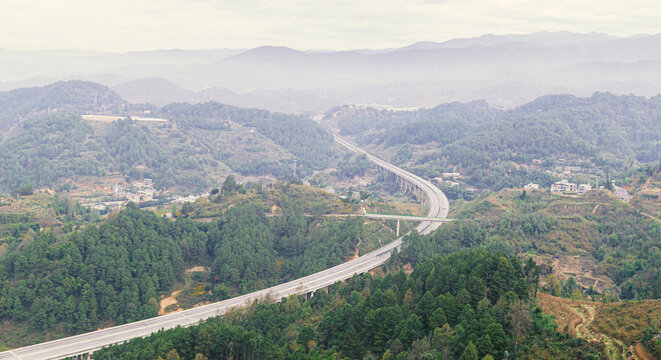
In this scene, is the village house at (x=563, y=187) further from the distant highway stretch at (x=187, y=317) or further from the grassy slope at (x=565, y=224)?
the distant highway stretch at (x=187, y=317)

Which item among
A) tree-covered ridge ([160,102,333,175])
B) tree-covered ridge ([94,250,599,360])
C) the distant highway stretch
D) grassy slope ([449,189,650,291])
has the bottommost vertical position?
tree-covered ridge ([160,102,333,175])

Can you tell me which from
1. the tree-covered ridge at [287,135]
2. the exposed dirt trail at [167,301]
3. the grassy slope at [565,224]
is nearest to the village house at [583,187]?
the grassy slope at [565,224]

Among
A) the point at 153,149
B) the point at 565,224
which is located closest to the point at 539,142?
the point at 565,224

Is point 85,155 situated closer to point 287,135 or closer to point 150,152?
point 150,152

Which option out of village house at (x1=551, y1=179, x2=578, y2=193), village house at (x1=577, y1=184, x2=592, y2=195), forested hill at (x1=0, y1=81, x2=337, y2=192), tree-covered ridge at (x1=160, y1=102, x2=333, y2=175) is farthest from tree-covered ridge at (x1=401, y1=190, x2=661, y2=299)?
tree-covered ridge at (x1=160, y1=102, x2=333, y2=175)

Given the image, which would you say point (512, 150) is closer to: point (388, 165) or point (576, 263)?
point (388, 165)

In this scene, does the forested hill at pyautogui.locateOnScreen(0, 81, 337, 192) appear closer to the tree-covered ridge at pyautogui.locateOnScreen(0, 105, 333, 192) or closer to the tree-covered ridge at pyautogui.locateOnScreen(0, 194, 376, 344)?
the tree-covered ridge at pyautogui.locateOnScreen(0, 105, 333, 192)
